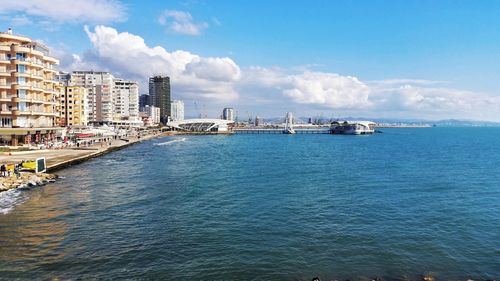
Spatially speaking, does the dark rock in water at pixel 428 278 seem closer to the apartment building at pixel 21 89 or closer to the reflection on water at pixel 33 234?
the reflection on water at pixel 33 234

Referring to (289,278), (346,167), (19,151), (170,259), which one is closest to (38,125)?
(19,151)

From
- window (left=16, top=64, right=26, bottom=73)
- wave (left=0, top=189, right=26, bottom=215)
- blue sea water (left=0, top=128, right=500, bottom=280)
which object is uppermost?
window (left=16, top=64, right=26, bottom=73)

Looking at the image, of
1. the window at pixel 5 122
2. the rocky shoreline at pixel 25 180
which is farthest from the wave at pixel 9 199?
the window at pixel 5 122

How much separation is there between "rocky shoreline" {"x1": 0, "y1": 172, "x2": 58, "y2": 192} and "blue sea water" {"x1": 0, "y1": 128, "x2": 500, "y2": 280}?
1.77m

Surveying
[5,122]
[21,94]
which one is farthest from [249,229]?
[5,122]

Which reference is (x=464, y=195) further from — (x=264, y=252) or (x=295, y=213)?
(x=264, y=252)

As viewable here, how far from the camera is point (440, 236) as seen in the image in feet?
92.0

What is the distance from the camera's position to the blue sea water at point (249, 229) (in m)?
21.6

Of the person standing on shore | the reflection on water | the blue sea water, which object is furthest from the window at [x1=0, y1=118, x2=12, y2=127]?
the reflection on water

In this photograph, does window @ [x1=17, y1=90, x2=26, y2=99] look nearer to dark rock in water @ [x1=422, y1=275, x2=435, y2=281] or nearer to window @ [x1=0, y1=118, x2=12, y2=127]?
window @ [x1=0, y1=118, x2=12, y2=127]

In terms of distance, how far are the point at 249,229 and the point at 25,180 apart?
3091 cm

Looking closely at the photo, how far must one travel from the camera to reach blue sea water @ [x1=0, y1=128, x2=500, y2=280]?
21641 millimetres

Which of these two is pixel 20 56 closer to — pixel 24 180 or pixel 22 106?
pixel 22 106

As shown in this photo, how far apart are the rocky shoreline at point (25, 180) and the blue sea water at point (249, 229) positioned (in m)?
1.77
